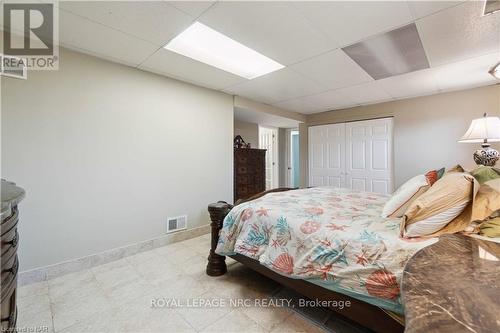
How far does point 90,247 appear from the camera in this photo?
2.25 metres

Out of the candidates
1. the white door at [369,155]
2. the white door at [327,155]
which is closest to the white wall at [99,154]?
the white door at [327,155]

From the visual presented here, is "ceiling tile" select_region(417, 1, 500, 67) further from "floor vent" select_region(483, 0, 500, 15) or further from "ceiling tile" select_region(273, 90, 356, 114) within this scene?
"ceiling tile" select_region(273, 90, 356, 114)

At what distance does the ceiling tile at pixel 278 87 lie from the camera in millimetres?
2854

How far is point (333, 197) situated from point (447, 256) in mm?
1530

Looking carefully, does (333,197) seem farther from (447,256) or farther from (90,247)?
(90,247)

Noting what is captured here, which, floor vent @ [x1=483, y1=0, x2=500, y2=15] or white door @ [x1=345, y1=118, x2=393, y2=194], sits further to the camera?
white door @ [x1=345, y1=118, x2=393, y2=194]

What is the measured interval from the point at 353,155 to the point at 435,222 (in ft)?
11.3

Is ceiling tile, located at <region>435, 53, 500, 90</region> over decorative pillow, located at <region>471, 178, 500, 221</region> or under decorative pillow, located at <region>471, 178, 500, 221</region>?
over

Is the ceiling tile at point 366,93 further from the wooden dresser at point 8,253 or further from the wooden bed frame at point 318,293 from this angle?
the wooden dresser at point 8,253

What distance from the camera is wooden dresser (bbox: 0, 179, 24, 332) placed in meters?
0.66

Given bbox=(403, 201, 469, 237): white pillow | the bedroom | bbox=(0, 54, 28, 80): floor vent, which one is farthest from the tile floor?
bbox=(0, 54, 28, 80): floor vent

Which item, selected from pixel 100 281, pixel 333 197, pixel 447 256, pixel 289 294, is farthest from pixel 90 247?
pixel 447 256

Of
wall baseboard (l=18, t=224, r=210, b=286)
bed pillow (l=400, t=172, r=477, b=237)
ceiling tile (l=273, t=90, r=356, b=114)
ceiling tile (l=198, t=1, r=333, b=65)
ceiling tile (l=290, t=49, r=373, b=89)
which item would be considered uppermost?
ceiling tile (l=273, t=90, r=356, b=114)

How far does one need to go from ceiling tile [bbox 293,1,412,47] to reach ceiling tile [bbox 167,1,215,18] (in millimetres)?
642
